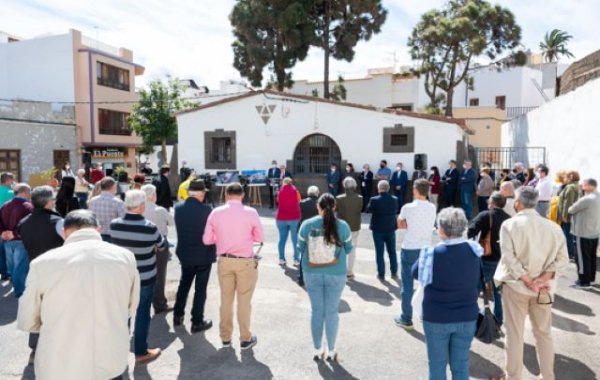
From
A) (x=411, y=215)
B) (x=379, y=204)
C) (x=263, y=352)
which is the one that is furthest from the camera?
(x=379, y=204)

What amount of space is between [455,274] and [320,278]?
4.93ft

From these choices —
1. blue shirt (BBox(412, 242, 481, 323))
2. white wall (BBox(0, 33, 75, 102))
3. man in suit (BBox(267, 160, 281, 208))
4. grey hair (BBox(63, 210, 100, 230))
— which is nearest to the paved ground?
blue shirt (BBox(412, 242, 481, 323))

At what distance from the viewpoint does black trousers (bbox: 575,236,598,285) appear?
682 centimetres

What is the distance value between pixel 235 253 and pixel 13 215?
3.42 metres

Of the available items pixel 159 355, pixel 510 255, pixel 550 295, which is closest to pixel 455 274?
pixel 510 255

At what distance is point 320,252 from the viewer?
439 cm

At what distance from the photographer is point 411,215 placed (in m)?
5.44

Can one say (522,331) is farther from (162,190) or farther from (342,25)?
(342,25)

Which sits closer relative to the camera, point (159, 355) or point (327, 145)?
point (159, 355)

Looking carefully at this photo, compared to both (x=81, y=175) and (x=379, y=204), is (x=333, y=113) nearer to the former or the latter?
(x=81, y=175)

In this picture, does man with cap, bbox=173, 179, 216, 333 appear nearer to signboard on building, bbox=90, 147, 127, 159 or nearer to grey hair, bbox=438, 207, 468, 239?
grey hair, bbox=438, 207, 468, 239

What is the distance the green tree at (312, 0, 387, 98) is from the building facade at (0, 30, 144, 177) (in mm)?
15039

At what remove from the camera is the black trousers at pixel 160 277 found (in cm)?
569

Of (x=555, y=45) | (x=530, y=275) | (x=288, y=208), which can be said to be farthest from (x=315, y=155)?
(x=555, y=45)
